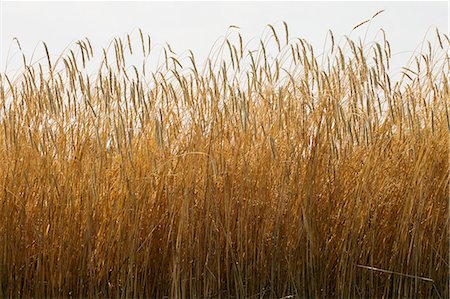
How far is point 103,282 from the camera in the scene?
1.91m

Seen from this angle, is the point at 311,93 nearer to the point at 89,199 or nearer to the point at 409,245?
the point at 409,245

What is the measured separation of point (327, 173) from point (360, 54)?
423 millimetres

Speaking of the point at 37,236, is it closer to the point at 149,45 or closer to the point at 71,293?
the point at 71,293

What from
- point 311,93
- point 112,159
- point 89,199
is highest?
point 311,93

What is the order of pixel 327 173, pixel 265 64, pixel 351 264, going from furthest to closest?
pixel 265 64 < pixel 327 173 < pixel 351 264

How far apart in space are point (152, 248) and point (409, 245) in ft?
2.67

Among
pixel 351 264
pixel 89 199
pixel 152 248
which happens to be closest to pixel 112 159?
pixel 89 199

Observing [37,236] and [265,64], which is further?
[265,64]

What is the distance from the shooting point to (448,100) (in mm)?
2283

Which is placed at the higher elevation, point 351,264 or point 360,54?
point 360,54

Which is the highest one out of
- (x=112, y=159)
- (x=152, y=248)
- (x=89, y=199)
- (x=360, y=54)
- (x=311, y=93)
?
(x=360, y=54)

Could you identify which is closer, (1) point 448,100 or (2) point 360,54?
(2) point 360,54

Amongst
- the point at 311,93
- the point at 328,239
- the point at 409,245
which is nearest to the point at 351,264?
the point at 328,239

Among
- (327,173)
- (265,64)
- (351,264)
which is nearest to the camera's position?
(351,264)
